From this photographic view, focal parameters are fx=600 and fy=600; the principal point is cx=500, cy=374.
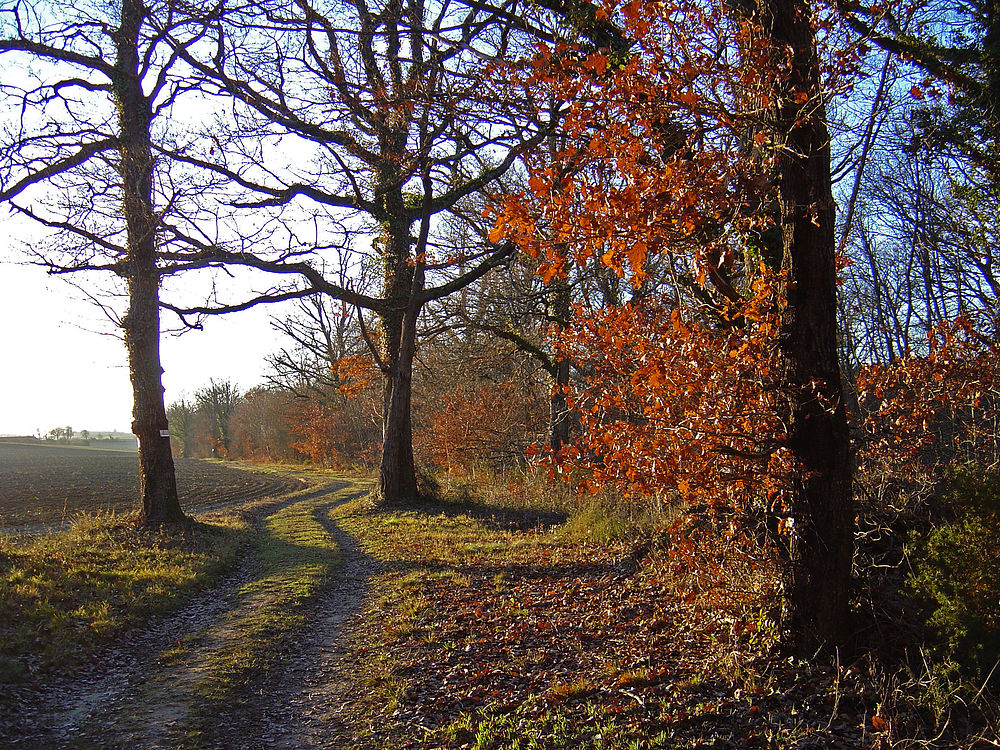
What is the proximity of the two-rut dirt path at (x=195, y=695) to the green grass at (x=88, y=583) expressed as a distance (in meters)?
0.29

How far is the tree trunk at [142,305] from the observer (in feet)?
38.8

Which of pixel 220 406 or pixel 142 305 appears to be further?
pixel 220 406

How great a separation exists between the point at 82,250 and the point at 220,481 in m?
21.6

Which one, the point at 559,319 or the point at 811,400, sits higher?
the point at 559,319

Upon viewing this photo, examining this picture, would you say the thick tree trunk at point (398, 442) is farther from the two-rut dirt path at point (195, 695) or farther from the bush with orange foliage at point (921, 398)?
the bush with orange foliage at point (921, 398)

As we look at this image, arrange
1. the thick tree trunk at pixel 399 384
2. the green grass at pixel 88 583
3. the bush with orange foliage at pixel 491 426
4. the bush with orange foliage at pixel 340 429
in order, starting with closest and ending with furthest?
the green grass at pixel 88 583 < the thick tree trunk at pixel 399 384 < the bush with orange foliage at pixel 491 426 < the bush with orange foliage at pixel 340 429

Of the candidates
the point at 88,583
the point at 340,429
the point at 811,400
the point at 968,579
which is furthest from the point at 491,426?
the point at 340,429

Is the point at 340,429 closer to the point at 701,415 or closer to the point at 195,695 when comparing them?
the point at 195,695

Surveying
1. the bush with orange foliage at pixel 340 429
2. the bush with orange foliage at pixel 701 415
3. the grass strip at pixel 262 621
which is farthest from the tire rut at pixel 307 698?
the bush with orange foliage at pixel 340 429

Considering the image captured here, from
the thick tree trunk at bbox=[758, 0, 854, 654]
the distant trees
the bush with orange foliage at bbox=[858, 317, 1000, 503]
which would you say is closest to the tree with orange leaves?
the thick tree trunk at bbox=[758, 0, 854, 654]

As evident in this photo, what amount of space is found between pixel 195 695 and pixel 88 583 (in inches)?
136

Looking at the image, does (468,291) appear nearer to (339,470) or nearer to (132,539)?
(132,539)

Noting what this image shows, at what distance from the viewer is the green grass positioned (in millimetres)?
5896

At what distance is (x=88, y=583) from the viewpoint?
766 centimetres
